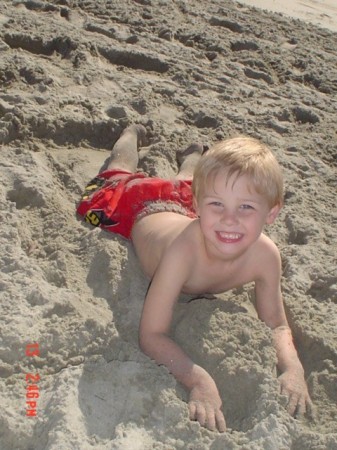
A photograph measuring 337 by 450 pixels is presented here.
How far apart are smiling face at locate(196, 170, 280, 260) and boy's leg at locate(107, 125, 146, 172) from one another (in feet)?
3.12

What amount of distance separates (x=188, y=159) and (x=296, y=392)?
1.43 meters

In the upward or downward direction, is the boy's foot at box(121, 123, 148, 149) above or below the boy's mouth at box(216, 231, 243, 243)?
below

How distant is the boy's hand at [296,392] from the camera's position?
2115mm

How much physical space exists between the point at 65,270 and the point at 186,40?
8.77 ft

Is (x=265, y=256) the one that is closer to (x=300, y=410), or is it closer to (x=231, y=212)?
(x=231, y=212)

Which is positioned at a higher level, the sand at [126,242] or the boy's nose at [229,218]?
the boy's nose at [229,218]

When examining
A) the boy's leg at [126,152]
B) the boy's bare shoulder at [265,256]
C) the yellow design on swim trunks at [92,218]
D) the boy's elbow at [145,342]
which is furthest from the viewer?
the boy's leg at [126,152]

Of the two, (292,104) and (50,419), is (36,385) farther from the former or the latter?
(292,104)

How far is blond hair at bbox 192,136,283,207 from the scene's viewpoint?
2184 millimetres

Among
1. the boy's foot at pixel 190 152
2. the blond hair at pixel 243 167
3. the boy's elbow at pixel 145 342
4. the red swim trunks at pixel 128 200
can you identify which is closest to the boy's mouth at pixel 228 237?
the blond hair at pixel 243 167

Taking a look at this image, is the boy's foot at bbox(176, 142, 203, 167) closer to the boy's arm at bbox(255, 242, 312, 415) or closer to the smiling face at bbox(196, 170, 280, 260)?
the boy's arm at bbox(255, 242, 312, 415)

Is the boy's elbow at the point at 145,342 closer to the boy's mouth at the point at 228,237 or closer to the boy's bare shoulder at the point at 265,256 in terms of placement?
the boy's mouth at the point at 228,237

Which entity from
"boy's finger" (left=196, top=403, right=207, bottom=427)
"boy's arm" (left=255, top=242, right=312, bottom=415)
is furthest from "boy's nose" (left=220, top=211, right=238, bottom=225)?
"boy's finger" (left=196, top=403, right=207, bottom=427)
